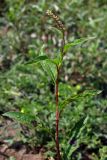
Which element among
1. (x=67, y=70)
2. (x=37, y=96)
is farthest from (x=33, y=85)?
(x=67, y=70)

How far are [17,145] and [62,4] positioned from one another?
2.36 m

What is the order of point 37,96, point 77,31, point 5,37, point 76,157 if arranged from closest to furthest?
point 76,157
point 37,96
point 5,37
point 77,31

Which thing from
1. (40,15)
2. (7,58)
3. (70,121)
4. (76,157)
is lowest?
(76,157)

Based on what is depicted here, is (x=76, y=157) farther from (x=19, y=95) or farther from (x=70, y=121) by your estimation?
(x=19, y=95)

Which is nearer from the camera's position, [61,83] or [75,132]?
[75,132]

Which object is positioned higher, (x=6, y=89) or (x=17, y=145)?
(x=6, y=89)

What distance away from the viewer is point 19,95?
157 inches

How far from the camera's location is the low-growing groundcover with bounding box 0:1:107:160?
345cm

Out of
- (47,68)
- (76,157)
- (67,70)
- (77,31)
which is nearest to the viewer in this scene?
(47,68)

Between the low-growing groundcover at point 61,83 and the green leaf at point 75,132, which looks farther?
the low-growing groundcover at point 61,83

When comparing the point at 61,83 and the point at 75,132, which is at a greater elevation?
the point at 61,83

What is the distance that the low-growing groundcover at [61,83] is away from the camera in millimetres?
3452

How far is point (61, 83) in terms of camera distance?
12.9 feet

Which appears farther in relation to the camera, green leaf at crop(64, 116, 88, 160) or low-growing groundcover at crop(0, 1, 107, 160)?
low-growing groundcover at crop(0, 1, 107, 160)
